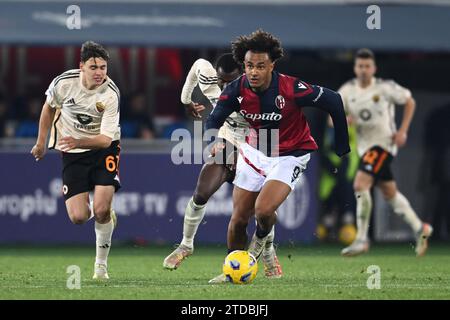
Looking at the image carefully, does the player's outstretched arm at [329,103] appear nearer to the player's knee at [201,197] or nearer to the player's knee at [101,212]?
the player's knee at [201,197]

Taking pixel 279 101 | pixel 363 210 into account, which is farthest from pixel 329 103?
pixel 363 210

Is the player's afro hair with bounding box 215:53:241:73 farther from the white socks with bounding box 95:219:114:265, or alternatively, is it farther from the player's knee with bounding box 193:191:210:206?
the white socks with bounding box 95:219:114:265

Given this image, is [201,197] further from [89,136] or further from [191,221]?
[89,136]

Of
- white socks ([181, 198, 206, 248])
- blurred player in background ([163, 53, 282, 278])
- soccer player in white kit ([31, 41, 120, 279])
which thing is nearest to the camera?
soccer player in white kit ([31, 41, 120, 279])

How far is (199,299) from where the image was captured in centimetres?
969

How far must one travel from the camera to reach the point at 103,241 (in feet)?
38.3

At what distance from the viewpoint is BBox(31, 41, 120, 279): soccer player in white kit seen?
1157cm

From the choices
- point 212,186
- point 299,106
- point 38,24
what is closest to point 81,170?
point 212,186

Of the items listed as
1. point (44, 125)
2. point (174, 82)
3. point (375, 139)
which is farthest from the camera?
point (174, 82)

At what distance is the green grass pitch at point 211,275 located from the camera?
400 inches

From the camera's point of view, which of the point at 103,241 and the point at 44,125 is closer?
the point at 103,241

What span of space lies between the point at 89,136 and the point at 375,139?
5392mm

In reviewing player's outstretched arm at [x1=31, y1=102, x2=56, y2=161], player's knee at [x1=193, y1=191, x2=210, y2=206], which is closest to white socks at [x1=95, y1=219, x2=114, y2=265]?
player's outstretched arm at [x1=31, y1=102, x2=56, y2=161]

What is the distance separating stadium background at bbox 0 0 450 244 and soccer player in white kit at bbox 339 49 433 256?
1.46 m
